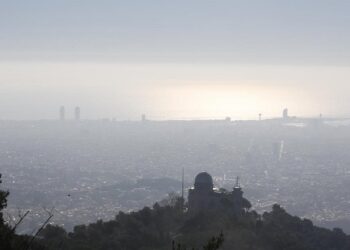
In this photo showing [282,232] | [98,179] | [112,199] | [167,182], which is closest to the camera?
[282,232]

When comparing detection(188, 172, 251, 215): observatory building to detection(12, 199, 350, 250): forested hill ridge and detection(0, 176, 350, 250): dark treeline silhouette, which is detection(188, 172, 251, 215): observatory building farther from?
detection(12, 199, 350, 250): forested hill ridge

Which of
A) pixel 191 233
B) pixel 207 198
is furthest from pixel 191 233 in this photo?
pixel 207 198

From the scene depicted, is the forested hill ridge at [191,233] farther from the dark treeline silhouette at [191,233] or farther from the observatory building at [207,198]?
the observatory building at [207,198]

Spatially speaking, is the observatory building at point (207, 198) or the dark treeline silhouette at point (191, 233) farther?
the observatory building at point (207, 198)

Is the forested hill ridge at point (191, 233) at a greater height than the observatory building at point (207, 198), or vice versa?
the observatory building at point (207, 198)

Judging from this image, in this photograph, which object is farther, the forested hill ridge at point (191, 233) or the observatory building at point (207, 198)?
the observatory building at point (207, 198)

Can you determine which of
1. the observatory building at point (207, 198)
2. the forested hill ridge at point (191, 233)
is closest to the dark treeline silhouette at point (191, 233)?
the forested hill ridge at point (191, 233)

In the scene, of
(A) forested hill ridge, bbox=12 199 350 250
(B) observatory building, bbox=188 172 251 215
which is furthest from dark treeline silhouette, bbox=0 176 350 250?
(B) observatory building, bbox=188 172 251 215

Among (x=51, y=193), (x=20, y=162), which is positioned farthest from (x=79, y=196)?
(x=20, y=162)

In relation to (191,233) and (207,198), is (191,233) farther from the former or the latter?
(207,198)

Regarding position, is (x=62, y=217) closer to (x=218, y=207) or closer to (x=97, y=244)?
(x=218, y=207)

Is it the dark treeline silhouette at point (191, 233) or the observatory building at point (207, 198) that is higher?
the observatory building at point (207, 198)
